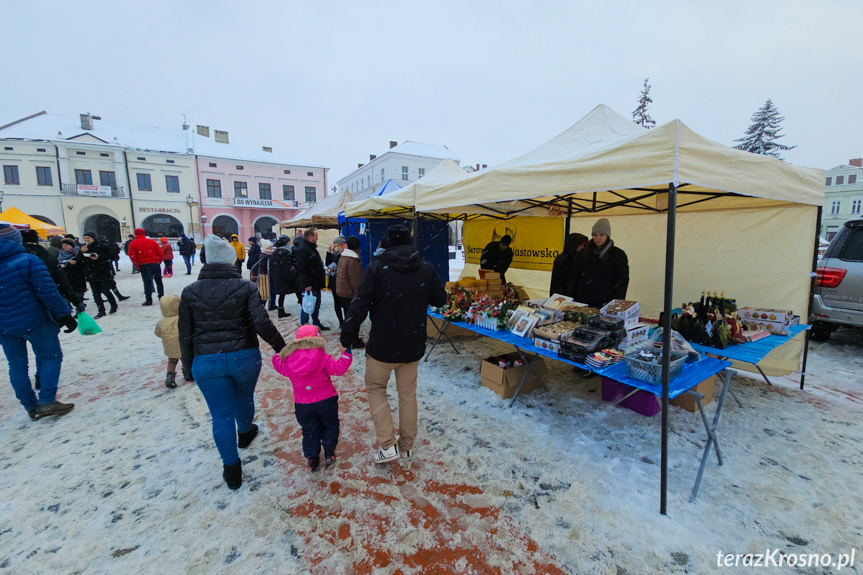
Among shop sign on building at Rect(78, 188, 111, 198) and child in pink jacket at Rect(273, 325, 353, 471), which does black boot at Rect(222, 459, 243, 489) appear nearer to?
child in pink jacket at Rect(273, 325, 353, 471)

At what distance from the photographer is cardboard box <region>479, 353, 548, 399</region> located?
12.4ft

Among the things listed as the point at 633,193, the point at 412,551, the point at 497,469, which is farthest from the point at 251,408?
the point at 633,193

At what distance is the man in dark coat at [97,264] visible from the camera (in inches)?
279

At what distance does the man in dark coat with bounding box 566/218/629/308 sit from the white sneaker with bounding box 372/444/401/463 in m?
3.01

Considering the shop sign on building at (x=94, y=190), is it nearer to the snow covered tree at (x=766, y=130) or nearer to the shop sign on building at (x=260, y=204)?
the shop sign on building at (x=260, y=204)

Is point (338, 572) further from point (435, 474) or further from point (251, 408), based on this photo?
point (251, 408)

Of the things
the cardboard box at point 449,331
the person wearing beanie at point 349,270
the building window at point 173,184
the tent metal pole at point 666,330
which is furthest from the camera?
the building window at point 173,184

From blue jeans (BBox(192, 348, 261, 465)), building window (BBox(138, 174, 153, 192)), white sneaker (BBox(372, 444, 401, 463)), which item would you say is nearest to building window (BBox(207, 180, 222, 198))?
building window (BBox(138, 174, 153, 192))

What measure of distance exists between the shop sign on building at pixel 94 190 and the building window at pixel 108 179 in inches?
34.5

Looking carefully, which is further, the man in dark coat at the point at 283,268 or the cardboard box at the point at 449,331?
the man in dark coat at the point at 283,268

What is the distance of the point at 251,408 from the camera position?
2908mm

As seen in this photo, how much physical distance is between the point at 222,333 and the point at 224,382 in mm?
348

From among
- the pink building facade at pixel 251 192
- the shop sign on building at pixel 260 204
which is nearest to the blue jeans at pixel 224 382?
the pink building facade at pixel 251 192

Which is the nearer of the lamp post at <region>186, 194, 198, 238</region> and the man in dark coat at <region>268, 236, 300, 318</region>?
the man in dark coat at <region>268, 236, 300, 318</region>
